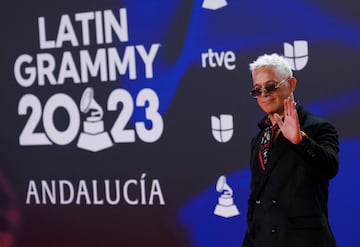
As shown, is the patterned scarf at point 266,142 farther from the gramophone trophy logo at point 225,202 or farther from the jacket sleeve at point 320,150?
the gramophone trophy logo at point 225,202

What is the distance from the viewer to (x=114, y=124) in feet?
15.7

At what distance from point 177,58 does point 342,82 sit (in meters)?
1.08

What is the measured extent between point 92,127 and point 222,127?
96 cm

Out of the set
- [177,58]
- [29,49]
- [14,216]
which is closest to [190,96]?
[177,58]

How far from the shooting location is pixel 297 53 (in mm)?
4180

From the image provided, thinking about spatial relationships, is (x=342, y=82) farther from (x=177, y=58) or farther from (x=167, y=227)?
(x=167, y=227)

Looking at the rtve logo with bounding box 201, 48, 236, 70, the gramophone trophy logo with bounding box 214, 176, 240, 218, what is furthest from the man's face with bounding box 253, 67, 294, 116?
the gramophone trophy logo with bounding box 214, 176, 240, 218

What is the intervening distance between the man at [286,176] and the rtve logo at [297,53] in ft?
4.71

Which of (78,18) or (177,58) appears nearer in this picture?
(177,58)

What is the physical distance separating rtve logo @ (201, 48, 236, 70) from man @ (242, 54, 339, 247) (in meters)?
1.63

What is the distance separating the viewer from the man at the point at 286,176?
261 cm

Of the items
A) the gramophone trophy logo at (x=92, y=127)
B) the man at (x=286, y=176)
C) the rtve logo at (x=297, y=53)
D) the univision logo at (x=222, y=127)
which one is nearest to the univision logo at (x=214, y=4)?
the rtve logo at (x=297, y=53)

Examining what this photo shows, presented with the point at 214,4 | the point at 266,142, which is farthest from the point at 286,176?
the point at 214,4

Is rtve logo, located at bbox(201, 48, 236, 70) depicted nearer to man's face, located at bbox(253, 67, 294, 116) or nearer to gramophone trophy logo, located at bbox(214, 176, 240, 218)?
gramophone trophy logo, located at bbox(214, 176, 240, 218)
